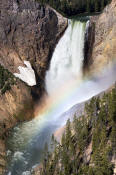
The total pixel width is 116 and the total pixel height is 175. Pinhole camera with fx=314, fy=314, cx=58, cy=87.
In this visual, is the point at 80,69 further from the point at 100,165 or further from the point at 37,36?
the point at 100,165

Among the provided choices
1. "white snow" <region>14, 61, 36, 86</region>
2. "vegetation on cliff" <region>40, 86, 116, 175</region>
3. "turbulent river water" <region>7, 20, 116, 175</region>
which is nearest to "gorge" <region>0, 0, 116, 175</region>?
"turbulent river water" <region>7, 20, 116, 175</region>

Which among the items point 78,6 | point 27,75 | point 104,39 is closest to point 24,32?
point 27,75

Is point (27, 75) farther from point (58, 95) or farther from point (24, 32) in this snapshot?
point (24, 32)

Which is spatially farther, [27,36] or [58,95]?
[27,36]

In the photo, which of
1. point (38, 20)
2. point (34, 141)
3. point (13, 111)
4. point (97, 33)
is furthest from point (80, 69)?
point (34, 141)

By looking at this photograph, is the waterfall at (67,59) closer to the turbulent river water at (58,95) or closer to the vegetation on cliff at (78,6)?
the turbulent river water at (58,95)

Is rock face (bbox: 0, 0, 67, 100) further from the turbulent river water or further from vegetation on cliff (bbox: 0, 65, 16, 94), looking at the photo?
the turbulent river water
